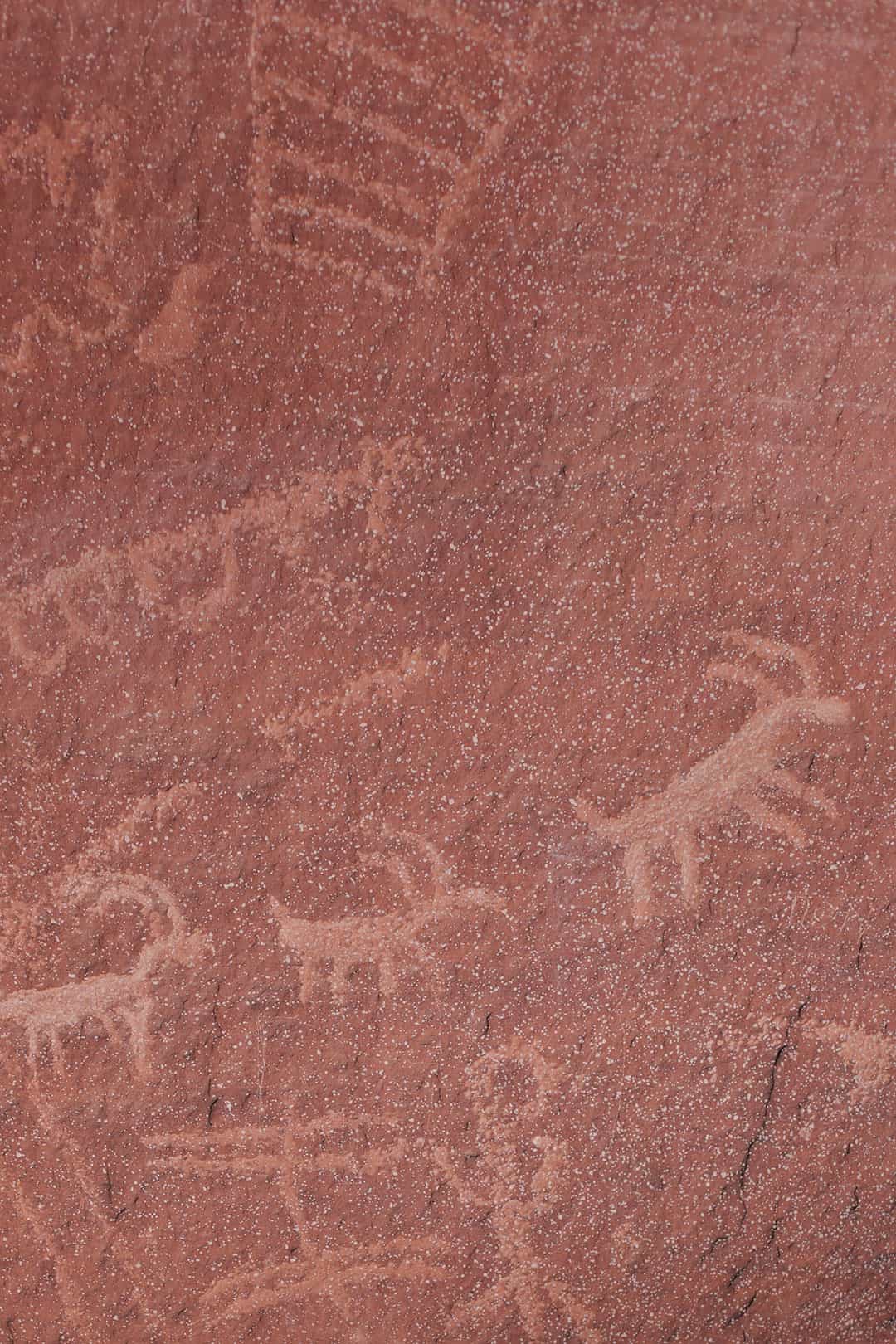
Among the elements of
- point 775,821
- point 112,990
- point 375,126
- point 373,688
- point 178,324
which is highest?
point 375,126

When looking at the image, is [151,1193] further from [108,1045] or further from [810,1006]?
[810,1006]

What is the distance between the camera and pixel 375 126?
64 cm

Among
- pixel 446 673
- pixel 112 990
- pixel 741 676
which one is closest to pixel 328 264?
pixel 446 673

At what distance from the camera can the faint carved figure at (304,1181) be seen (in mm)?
805

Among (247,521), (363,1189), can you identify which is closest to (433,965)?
(363,1189)

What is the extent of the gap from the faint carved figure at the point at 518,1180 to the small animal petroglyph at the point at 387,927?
108mm

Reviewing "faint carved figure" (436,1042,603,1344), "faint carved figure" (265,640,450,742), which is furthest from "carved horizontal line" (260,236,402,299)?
"faint carved figure" (436,1042,603,1344)

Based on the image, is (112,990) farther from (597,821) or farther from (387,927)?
(597,821)

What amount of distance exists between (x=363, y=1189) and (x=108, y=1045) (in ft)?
0.71

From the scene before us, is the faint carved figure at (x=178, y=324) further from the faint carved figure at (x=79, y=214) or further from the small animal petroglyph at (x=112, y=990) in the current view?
the small animal petroglyph at (x=112, y=990)

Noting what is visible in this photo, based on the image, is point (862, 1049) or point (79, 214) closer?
point (79, 214)

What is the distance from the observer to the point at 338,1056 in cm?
79

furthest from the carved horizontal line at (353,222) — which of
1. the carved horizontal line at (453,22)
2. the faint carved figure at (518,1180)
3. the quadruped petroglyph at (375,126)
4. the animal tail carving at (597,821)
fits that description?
the faint carved figure at (518,1180)

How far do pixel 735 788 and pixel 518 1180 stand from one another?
1.12 ft
